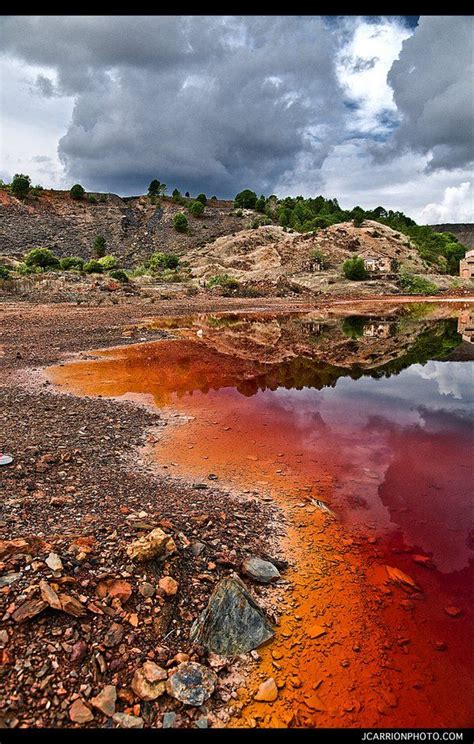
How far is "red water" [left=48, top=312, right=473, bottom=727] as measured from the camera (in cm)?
336

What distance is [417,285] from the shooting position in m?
52.8

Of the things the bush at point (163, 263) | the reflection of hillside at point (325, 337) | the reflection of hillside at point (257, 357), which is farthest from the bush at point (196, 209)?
the reflection of hillside at point (257, 357)

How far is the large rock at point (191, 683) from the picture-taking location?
3.14m

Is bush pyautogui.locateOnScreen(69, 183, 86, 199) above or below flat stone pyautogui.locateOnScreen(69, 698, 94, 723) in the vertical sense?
above

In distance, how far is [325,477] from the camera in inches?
271

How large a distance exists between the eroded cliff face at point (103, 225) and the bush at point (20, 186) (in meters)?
1.51

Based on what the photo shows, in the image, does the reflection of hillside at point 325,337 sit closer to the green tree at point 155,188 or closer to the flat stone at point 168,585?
the flat stone at point 168,585

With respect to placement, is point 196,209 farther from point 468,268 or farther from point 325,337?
point 325,337

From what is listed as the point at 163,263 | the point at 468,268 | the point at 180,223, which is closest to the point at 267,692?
the point at 163,263

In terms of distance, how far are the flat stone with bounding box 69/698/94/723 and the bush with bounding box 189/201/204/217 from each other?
95882 millimetres

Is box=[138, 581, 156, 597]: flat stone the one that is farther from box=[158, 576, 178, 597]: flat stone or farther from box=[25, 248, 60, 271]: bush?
box=[25, 248, 60, 271]: bush

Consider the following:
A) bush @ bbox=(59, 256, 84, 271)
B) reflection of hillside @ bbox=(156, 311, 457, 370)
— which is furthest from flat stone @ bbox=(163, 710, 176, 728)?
bush @ bbox=(59, 256, 84, 271)
